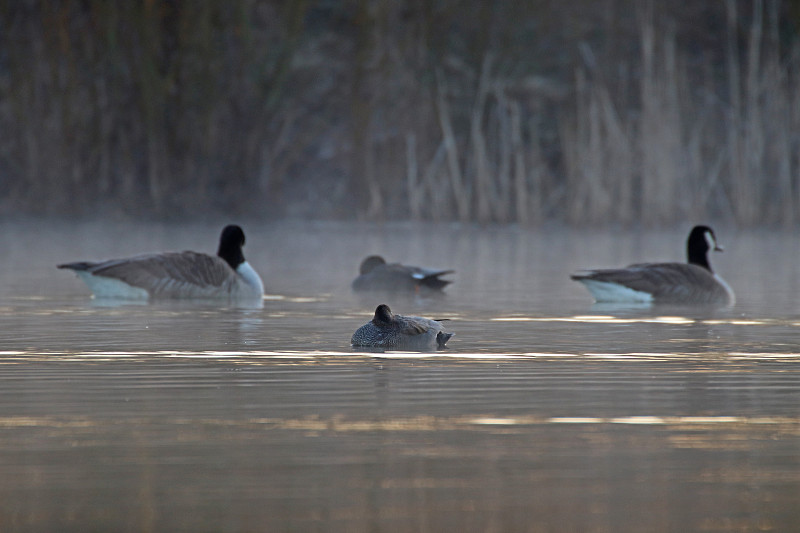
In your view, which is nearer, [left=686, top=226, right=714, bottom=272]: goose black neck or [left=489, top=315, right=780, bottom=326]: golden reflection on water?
[left=489, top=315, right=780, bottom=326]: golden reflection on water

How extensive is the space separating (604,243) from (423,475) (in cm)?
1553

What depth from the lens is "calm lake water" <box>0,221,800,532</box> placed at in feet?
13.1

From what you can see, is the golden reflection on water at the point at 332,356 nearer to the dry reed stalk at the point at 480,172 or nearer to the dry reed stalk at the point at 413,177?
the dry reed stalk at the point at 480,172

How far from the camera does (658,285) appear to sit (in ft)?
37.6

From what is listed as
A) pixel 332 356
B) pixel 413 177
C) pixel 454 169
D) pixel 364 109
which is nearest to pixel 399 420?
pixel 332 356

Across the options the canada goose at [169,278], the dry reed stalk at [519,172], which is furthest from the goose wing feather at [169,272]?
the dry reed stalk at [519,172]

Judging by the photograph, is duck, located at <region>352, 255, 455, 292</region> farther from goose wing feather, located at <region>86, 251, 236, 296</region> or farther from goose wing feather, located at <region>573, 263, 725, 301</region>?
goose wing feather, located at <region>573, 263, 725, 301</region>

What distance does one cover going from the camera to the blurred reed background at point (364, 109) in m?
22.2

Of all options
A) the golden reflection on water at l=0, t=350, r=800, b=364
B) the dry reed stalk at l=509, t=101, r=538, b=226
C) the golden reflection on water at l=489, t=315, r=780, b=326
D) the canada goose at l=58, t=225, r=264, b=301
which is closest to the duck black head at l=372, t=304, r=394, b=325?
the golden reflection on water at l=0, t=350, r=800, b=364

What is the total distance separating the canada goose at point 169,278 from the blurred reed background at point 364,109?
9944 mm

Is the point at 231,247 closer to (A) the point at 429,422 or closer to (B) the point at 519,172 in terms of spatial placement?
(A) the point at 429,422

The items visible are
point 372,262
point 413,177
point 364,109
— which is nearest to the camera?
point 372,262

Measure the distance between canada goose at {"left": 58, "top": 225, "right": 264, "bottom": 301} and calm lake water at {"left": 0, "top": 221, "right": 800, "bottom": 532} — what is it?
1.73 feet

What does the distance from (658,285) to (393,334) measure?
412 centimetres
